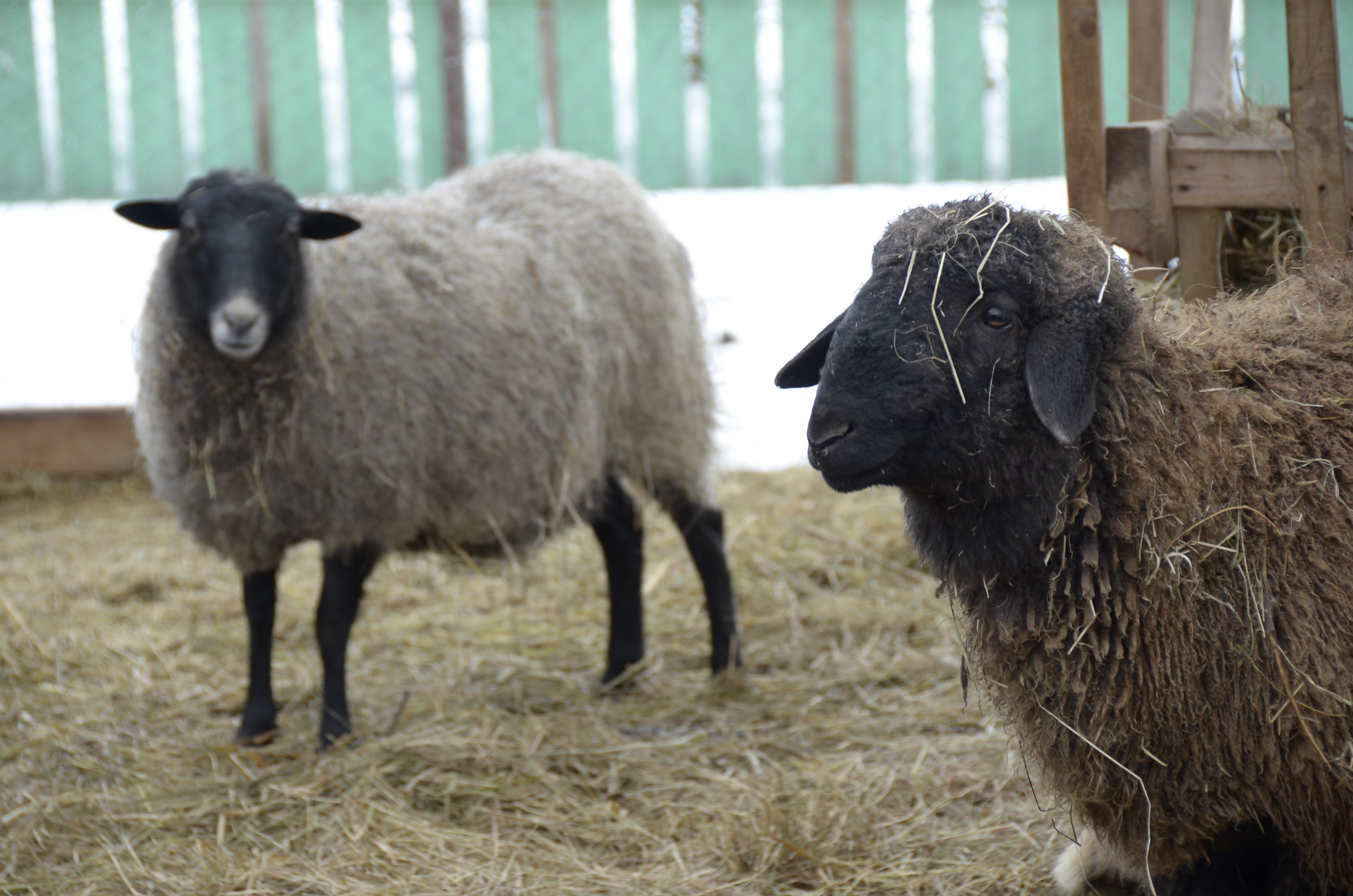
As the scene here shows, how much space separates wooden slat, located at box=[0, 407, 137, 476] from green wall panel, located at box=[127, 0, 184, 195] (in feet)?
4.95

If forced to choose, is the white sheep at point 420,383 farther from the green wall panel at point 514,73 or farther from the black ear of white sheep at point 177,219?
the green wall panel at point 514,73

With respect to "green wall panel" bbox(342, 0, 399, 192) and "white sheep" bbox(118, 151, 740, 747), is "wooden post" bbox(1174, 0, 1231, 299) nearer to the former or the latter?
"white sheep" bbox(118, 151, 740, 747)

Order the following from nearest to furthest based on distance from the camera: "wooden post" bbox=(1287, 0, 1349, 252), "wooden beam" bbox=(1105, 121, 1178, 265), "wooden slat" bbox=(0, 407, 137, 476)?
1. "wooden post" bbox=(1287, 0, 1349, 252)
2. "wooden beam" bbox=(1105, 121, 1178, 265)
3. "wooden slat" bbox=(0, 407, 137, 476)

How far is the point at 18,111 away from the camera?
281 inches

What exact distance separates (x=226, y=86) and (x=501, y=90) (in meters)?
1.71

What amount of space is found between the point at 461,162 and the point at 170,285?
357 centimetres

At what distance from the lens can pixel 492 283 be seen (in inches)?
174

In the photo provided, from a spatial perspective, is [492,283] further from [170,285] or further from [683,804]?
[683,804]

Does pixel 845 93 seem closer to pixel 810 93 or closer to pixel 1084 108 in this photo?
pixel 810 93

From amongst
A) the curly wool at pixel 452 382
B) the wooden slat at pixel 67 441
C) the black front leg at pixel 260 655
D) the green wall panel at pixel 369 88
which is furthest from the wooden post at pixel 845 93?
the wooden slat at pixel 67 441

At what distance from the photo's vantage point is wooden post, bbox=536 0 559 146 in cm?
721

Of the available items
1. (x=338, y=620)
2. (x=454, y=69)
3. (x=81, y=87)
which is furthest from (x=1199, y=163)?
(x=81, y=87)

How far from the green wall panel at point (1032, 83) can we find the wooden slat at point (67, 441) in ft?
19.6

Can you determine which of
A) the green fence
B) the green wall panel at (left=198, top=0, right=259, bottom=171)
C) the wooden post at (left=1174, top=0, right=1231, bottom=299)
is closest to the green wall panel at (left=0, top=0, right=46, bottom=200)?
the green fence
